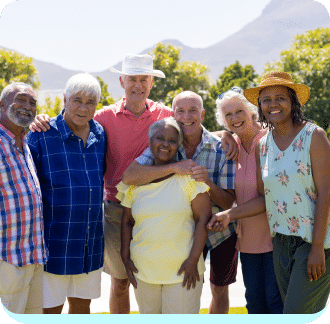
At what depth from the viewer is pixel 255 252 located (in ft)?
11.4

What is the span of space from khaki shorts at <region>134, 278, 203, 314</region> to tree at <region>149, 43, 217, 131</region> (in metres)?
10.4

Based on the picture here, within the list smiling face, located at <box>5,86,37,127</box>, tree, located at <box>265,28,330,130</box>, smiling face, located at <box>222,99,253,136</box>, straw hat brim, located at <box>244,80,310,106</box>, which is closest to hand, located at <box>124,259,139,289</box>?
smiling face, located at <box>5,86,37,127</box>

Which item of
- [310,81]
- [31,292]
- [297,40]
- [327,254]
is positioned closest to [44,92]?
[310,81]

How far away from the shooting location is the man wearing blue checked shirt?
3355mm

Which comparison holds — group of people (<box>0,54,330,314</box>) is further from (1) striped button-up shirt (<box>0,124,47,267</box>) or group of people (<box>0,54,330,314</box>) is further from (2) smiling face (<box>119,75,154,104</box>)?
(2) smiling face (<box>119,75,154,104</box>)

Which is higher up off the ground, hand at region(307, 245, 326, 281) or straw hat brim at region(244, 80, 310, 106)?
straw hat brim at region(244, 80, 310, 106)

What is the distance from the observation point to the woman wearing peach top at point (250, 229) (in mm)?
3430

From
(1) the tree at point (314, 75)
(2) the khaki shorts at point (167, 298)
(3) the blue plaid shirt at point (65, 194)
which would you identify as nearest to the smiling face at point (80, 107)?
(3) the blue plaid shirt at point (65, 194)

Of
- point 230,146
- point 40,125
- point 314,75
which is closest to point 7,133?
point 40,125

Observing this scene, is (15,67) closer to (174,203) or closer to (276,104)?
(174,203)

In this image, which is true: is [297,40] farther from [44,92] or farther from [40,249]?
[40,249]

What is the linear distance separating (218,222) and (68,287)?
147 cm

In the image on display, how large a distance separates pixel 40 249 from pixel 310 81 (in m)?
8.74

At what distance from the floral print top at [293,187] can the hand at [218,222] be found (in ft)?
1.28
